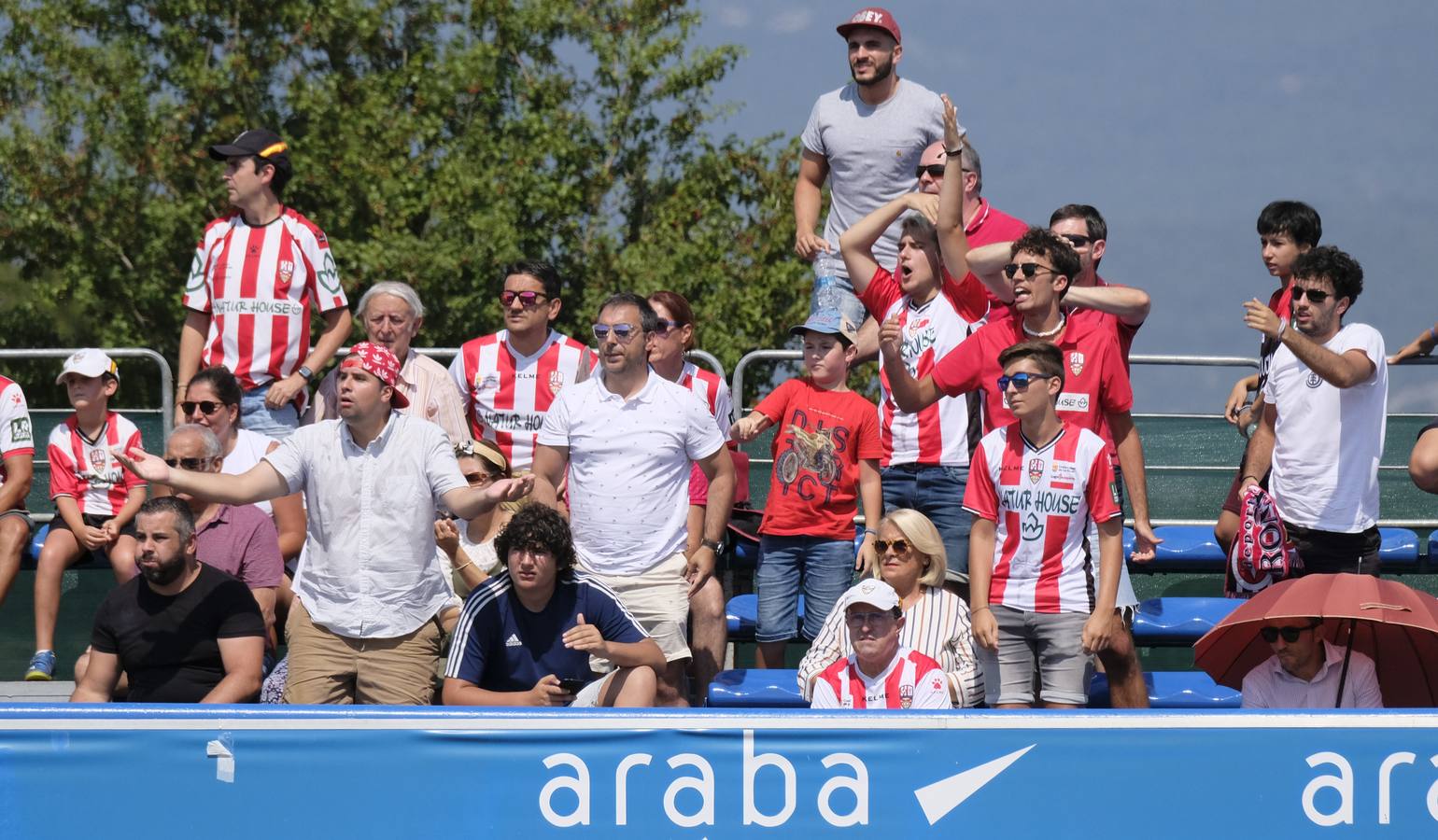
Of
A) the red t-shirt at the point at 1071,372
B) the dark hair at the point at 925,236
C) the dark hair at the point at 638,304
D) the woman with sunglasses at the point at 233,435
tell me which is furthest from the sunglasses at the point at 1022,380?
the woman with sunglasses at the point at 233,435

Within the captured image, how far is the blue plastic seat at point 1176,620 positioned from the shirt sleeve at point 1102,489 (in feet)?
5.30

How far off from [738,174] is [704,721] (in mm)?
14887

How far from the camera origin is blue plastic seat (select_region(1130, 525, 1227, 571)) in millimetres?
8070

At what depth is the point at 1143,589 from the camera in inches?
335

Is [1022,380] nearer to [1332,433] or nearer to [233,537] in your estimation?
[1332,433]

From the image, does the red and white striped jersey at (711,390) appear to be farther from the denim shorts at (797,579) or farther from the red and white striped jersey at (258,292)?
the red and white striped jersey at (258,292)

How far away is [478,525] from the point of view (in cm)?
681

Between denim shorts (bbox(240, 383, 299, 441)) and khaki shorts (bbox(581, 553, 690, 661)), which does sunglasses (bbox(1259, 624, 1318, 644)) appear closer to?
khaki shorts (bbox(581, 553, 690, 661))

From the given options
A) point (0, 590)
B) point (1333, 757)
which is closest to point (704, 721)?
point (1333, 757)

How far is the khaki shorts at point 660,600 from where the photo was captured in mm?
6086

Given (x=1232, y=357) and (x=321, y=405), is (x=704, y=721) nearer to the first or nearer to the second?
(x=321, y=405)

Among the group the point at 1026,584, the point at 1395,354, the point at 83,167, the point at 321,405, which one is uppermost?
the point at 83,167

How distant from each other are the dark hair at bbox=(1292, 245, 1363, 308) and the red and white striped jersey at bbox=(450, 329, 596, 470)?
298 cm

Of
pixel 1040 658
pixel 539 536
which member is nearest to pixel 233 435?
pixel 539 536
